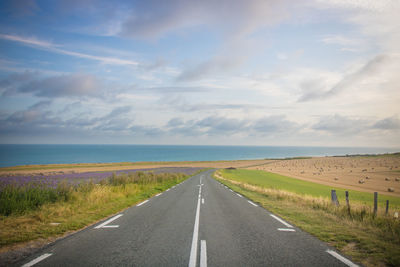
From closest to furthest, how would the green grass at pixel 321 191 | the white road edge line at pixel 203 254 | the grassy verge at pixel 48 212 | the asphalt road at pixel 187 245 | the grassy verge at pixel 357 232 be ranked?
the white road edge line at pixel 203 254 < the asphalt road at pixel 187 245 < the grassy verge at pixel 357 232 < the grassy verge at pixel 48 212 < the green grass at pixel 321 191

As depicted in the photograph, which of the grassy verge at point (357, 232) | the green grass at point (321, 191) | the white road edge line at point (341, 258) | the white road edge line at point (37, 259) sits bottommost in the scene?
the green grass at point (321, 191)

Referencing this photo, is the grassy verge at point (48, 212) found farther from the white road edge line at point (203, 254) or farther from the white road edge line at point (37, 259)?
the white road edge line at point (203, 254)

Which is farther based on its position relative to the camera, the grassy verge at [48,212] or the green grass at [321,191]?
the green grass at [321,191]

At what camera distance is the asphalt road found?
A: 471cm

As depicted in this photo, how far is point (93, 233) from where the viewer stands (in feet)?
22.3

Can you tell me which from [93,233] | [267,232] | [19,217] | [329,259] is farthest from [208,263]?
[19,217]

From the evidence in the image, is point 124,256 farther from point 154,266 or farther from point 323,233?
point 323,233

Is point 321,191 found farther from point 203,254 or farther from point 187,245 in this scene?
point 203,254

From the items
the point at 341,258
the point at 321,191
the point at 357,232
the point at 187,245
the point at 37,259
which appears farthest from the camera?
the point at 321,191

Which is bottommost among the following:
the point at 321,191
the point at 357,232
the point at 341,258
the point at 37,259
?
the point at 321,191

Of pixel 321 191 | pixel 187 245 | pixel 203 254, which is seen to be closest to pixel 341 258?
pixel 203 254

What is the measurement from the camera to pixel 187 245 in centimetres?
577

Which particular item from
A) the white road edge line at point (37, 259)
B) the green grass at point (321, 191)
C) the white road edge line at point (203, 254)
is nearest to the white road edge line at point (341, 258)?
the white road edge line at point (203, 254)

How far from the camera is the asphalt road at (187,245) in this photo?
4.71m
